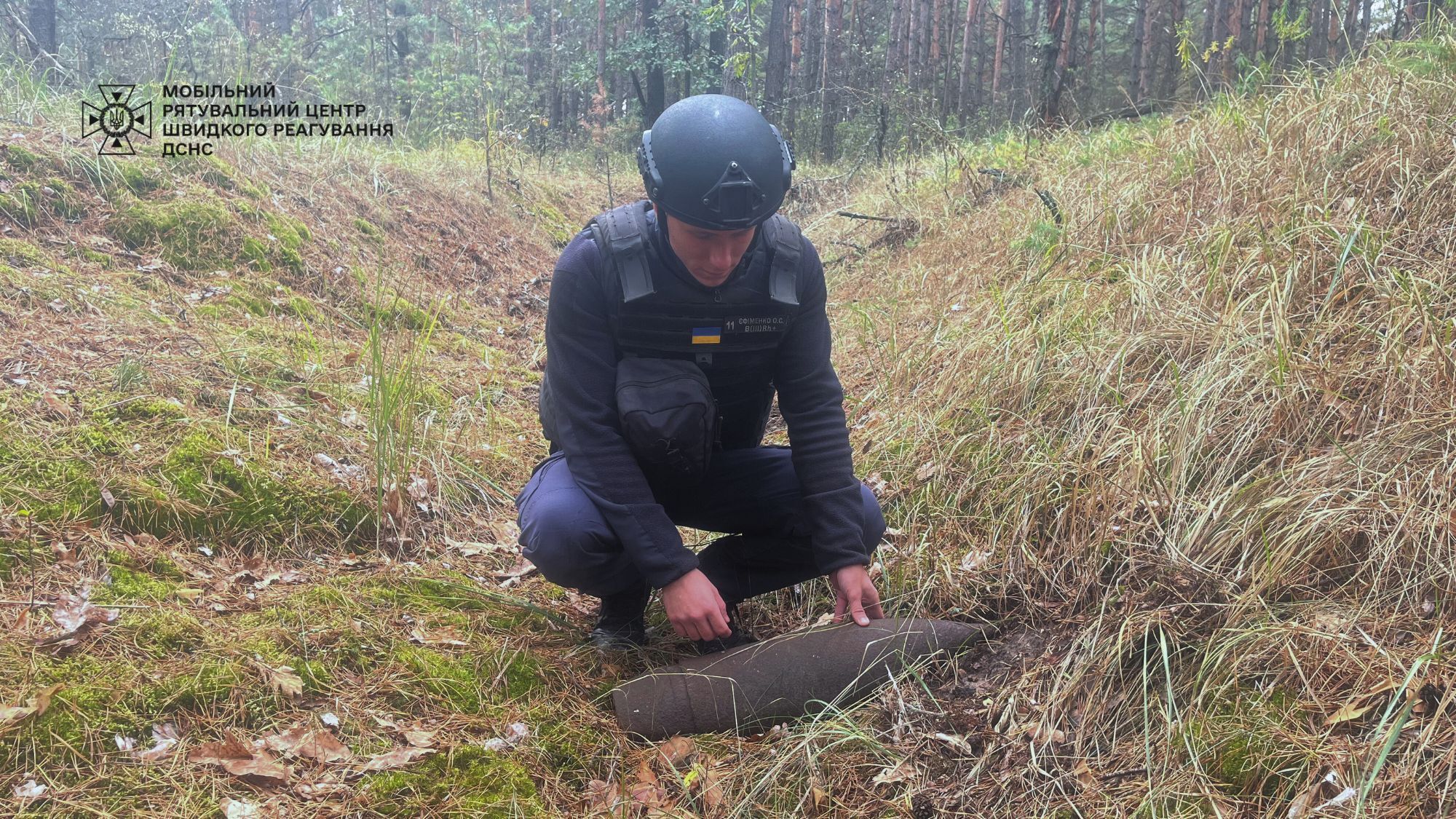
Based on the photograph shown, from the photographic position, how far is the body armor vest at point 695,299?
2.41m

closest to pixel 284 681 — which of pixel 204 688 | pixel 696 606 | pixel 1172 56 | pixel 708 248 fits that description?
pixel 204 688

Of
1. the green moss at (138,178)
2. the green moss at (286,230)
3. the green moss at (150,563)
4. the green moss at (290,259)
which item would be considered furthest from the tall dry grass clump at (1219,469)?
the green moss at (138,178)

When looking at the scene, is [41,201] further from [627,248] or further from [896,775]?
[896,775]

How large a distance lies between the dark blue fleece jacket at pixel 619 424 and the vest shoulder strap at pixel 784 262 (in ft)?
0.11

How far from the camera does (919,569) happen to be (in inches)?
116

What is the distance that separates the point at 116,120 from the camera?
18.8 feet

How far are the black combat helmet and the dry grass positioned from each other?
48.2 inches

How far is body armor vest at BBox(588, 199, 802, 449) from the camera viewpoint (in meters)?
2.41

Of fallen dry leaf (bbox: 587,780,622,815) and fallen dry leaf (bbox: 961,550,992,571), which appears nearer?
fallen dry leaf (bbox: 587,780,622,815)

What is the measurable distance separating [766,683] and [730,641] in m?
0.31

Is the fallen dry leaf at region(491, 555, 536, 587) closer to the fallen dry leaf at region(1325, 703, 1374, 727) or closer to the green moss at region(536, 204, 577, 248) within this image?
the fallen dry leaf at region(1325, 703, 1374, 727)

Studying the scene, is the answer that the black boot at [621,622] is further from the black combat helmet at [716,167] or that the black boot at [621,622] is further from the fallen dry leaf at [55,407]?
the fallen dry leaf at [55,407]

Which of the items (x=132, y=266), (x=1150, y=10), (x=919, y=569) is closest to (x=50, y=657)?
(x=919, y=569)

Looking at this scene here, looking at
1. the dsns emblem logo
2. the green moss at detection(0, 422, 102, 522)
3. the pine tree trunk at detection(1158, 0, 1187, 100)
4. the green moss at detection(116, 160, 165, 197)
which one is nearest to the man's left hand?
the green moss at detection(0, 422, 102, 522)
